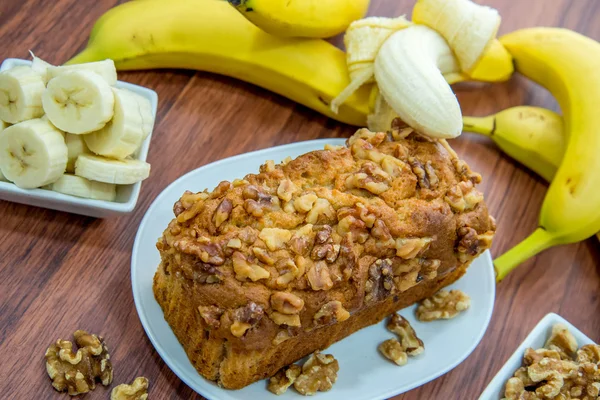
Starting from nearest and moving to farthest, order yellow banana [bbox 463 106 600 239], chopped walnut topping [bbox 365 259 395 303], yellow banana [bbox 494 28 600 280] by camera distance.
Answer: chopped walnut topping [bbox 365 259 395 303]
yellow banana [bbox 494 28 600 280]
yellow banana [bbox 463 106 600 239]

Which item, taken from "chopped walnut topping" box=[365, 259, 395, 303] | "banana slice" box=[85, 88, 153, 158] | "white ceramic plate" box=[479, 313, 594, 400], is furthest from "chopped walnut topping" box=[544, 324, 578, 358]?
"banana slice" box=[85, 88, 153, 158]

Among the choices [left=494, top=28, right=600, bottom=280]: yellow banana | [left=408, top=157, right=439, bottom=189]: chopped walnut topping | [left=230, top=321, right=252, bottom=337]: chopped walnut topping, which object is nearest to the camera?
[left=230, top=321, right=252, bottom=337]: chopped walnut topping

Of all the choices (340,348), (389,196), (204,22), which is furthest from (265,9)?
(340,348)

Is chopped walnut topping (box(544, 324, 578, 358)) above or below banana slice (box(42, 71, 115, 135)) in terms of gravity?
below

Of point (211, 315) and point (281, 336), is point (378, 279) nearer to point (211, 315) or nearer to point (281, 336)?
point (281, 336)

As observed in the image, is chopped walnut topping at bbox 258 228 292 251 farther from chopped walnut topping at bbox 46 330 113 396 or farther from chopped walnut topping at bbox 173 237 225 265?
chopped walnut topping at bbox 46 330 113 396
